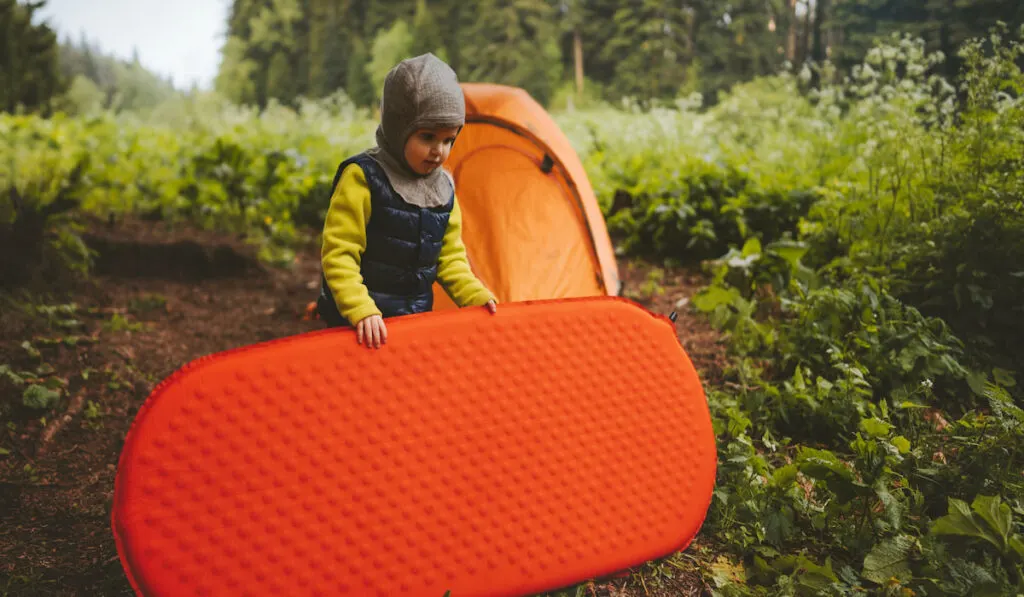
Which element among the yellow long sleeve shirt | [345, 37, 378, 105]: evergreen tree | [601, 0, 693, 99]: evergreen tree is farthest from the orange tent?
[345, 37, 378, 105]: evergreen tree

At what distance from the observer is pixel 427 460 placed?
1529mm

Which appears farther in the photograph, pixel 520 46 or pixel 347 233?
pixel 520 46

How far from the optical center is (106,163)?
606 cm

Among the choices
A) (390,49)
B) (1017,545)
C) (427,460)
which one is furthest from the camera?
(390,49)

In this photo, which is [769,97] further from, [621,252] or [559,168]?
[559,168]

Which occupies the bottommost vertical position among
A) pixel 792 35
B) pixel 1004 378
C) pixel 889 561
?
pixel 889 561

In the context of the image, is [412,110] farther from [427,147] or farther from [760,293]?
[760,293]

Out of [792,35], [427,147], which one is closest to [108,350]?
[427,147]

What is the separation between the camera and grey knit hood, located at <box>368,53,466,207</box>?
1.63 meters

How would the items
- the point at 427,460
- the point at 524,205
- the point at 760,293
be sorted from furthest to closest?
the point at 760,293 < the point at 524,205 < the point at 427,460

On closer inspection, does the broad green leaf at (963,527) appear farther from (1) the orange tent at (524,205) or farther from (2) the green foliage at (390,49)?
(2) the green foliage at (390,49)

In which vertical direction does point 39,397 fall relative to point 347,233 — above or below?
below

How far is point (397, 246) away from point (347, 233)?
167 mm

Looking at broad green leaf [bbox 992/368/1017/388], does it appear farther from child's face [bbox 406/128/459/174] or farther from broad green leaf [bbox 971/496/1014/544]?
child's face [bbox 406/128/459/174]
